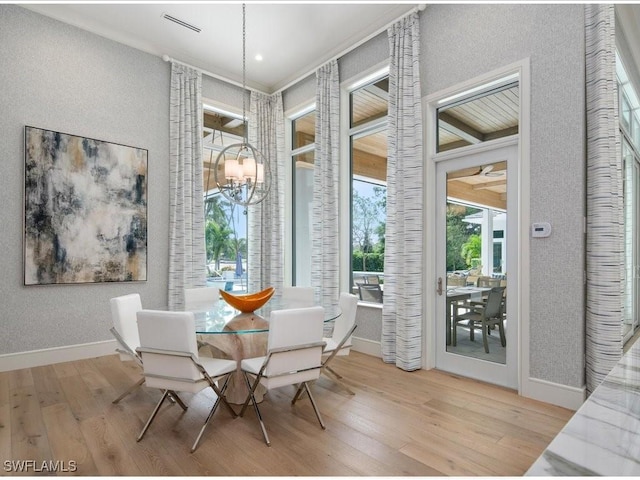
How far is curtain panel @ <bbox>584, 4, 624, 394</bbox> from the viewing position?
265cm

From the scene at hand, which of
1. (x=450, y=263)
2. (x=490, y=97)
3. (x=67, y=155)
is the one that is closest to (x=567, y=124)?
(x=490, y=97)

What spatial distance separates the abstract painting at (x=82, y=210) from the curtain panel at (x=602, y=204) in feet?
15.4

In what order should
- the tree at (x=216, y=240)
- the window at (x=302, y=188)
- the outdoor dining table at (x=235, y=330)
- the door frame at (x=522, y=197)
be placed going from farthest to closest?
1. the window at (x=302, y=188)
2. the tree at (x=216, y=240)
3. the door frame at (x=522, y=197)
4. the outdoor dining table at (x=235, y=330)

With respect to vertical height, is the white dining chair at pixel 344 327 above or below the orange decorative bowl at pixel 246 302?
below

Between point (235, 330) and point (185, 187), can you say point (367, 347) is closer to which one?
point (235, 330)

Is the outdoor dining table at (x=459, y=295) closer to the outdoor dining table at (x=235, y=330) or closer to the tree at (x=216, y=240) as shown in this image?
the outdoor dining table at (x=235, y=330)

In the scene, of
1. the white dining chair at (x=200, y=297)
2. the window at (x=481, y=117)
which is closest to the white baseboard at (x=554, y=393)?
the window at (x=481, y=117)

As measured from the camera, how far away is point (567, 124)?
2855 millimetres

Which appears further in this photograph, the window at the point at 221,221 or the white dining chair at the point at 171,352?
the window at the point at 221,221

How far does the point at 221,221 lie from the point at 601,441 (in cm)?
536

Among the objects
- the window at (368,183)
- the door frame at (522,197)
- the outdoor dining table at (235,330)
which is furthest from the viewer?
the window at (368,183)

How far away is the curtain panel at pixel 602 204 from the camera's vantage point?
265cm

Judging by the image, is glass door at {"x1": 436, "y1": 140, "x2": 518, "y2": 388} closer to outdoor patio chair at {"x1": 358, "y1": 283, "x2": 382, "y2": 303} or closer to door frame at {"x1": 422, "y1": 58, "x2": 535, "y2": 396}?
door frame at {"x1": 422, "y1": 58, "x2": 535, "y2": 396}

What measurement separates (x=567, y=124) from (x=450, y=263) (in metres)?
1.59
